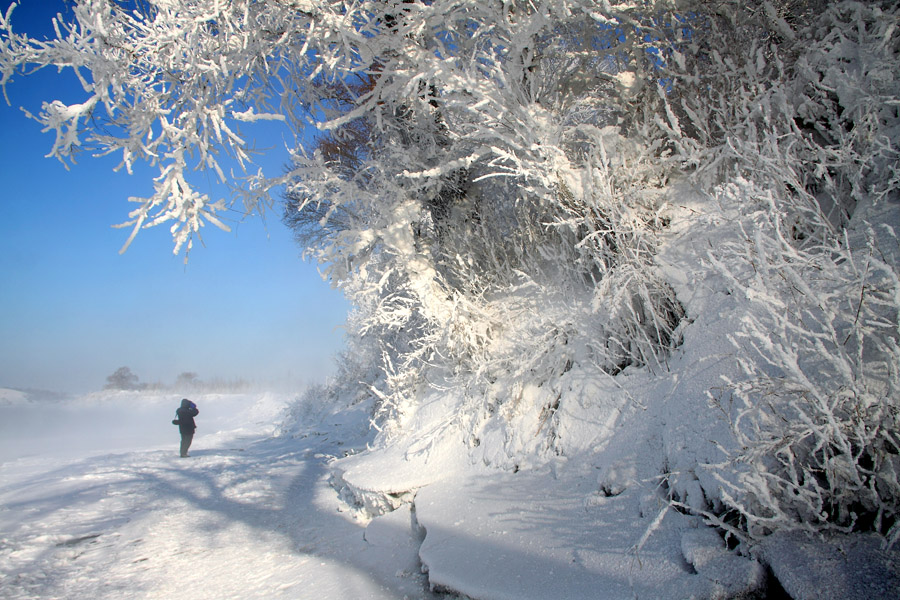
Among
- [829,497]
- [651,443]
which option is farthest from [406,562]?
[829,497]

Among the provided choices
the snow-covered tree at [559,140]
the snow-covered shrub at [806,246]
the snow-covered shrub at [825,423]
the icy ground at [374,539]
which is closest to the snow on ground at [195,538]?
the icy ground at [374,539]

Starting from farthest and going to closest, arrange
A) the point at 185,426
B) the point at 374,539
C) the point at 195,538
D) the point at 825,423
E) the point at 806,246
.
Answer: the point at 185,426
the point at 195,538
the point at 374,539
the point at 806,246
the point at 825,423

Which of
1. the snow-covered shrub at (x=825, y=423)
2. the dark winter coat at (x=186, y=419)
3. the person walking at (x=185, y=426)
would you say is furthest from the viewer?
the dark winter coat at (x=186, y=419)

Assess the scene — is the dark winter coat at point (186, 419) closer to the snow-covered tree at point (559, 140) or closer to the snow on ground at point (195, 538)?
the snow on ground at point (195, 538)

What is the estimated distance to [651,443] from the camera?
2.32 metres

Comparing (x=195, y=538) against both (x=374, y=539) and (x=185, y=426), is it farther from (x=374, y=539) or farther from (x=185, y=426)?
(x=185, y=426)

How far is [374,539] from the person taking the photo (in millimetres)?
3186

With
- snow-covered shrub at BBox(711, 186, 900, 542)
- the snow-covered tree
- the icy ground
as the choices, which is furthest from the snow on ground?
snow-covered shrub at BBox(711, 186, 900, 542)

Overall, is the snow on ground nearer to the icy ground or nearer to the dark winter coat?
the icy ground

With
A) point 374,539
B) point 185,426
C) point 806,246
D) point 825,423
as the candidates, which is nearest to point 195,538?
point 374,539

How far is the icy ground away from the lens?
1.60 metres

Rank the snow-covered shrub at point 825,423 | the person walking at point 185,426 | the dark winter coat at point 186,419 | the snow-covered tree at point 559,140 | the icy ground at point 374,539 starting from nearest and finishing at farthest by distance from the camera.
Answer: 1. the snow-covered shrub at point 825,423
2. the icy ground at point 374,539
3. the snow-covered tree at point 559,140
4. the person walking at point 185,426
5. the dark winter coat at point 186,419

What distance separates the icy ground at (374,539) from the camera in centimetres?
160

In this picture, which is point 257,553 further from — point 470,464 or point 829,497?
point 829,497
